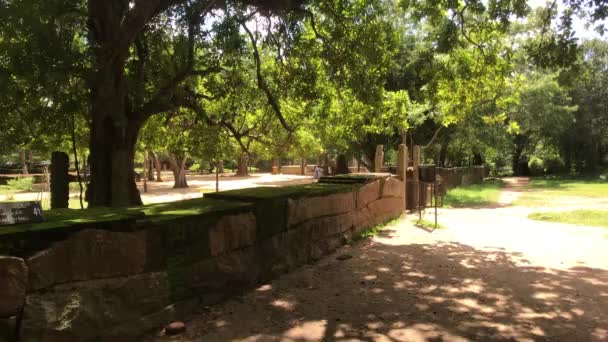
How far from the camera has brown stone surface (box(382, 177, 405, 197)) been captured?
10.5m

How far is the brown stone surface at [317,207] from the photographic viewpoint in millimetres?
5918

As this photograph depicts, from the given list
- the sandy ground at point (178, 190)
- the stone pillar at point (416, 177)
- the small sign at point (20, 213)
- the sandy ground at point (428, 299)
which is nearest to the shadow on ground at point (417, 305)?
the sandy ground at point (428, 299)

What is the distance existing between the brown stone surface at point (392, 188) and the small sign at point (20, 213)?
26.1ft

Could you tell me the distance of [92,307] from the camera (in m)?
3.31

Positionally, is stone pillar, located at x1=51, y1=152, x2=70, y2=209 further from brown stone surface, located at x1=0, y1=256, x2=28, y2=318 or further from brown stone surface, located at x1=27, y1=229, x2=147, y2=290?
brown stone surface, located at x1=0, y1=256, x2=28, y2=318

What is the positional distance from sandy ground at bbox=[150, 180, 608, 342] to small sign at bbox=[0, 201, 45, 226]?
1.35 m

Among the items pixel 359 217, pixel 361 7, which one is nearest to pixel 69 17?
pixel 361 7

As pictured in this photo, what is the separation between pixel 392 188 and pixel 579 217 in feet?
18.0

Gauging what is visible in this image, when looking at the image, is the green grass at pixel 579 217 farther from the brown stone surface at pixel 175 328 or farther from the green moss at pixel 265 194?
the brown stone surface at pixel 175 328

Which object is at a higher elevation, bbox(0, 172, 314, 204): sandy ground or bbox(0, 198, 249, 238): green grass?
bbox(0, 198, 249, 238): green grass

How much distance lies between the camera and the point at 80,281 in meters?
3.27

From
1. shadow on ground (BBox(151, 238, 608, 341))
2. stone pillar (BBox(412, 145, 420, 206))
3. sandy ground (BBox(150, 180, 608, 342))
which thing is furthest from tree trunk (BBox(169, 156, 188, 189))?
shadow on ground (BBox(151, 238, 608, 341))

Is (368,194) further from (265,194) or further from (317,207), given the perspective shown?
(265,194)

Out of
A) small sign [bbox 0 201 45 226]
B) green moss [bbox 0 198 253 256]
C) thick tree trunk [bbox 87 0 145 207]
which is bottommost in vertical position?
green moss [bbox 0 198 253 256]
